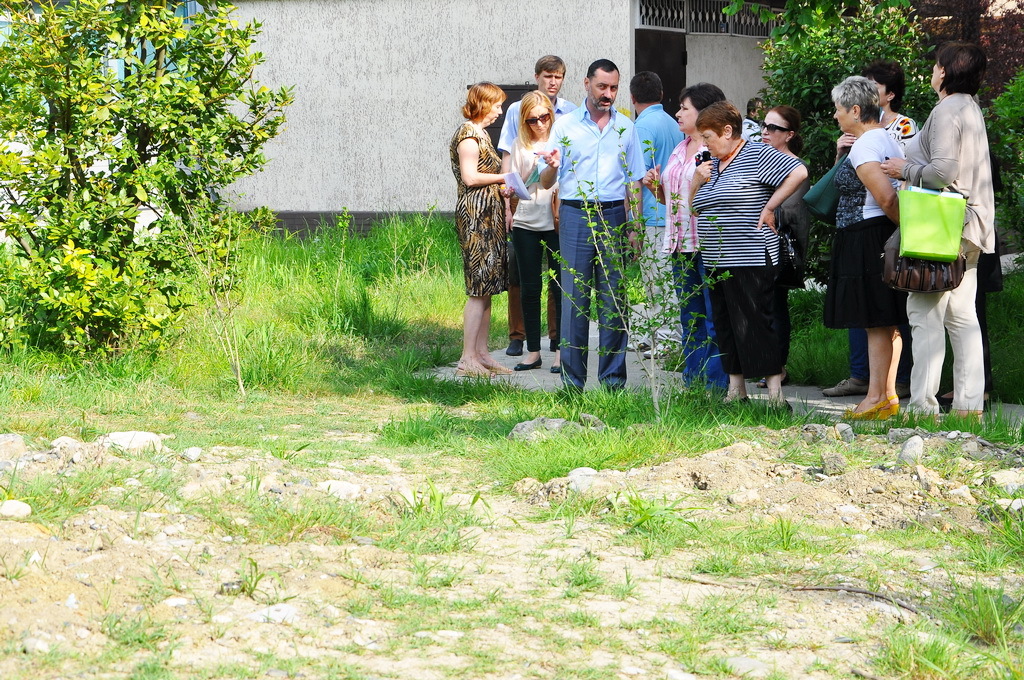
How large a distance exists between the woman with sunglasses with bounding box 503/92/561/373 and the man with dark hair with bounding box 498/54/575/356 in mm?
108

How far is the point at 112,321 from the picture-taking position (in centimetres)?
731

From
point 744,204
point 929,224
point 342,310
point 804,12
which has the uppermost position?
point 804,12

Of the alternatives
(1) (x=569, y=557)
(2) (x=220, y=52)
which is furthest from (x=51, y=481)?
(2) (x=220, y=52)

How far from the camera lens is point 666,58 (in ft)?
44.8

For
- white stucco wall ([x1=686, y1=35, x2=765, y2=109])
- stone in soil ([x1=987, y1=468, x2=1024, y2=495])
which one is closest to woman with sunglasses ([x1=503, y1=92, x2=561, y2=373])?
stone in soil ([x1=987, y1=468, x2=1024, y2=495])

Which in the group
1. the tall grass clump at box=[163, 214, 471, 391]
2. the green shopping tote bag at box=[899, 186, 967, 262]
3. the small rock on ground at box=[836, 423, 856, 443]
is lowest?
the small rock on ground at box=[836, 423, 856, 443]

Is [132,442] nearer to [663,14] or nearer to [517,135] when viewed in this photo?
[517,135]

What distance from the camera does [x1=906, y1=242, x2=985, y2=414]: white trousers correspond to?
588 centimetres

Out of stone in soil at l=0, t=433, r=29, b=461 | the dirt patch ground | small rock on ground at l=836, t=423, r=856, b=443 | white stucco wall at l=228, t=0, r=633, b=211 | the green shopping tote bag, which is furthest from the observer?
white stucco wall at l=228, t=0, r=633, b=211

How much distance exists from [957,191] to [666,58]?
324 inches

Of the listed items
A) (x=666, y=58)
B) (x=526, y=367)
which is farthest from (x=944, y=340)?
(x=666, y=58)

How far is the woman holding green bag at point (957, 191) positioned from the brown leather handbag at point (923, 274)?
0.17m

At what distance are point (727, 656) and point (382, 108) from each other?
11819 mm

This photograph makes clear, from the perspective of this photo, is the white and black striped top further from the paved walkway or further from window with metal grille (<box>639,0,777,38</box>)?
window with metal grille (<box>639,0,777,38</box>)
